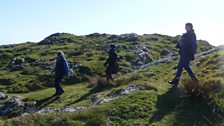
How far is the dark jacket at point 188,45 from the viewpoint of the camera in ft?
64.3

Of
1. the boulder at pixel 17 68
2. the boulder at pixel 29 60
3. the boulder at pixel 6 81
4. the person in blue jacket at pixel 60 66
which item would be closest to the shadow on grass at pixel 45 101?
the person in blue jacket at pixel 60 66

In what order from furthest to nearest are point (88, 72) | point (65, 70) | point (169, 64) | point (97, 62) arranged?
point (97, 62) < point (88, 72) < point (169, 64) < point (65, 70)

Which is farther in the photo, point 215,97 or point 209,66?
point 209,66

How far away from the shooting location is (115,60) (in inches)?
1160

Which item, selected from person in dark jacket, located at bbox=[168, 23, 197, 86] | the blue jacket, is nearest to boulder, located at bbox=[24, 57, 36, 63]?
the blue jacket

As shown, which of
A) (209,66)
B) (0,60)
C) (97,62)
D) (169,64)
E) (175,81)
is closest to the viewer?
(175,81)

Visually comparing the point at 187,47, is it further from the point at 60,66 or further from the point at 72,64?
the point at 72,64

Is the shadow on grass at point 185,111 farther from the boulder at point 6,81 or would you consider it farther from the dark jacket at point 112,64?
the boulder at point 6,81

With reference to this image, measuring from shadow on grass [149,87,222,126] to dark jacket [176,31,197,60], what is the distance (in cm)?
265

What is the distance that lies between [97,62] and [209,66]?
91.8 ft

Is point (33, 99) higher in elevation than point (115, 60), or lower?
lower

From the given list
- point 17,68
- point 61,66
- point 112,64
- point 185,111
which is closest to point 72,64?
point 17,68

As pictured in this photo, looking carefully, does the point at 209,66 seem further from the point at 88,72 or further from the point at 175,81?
the point at 88,72

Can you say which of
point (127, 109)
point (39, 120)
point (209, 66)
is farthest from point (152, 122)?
point (209, 66)
